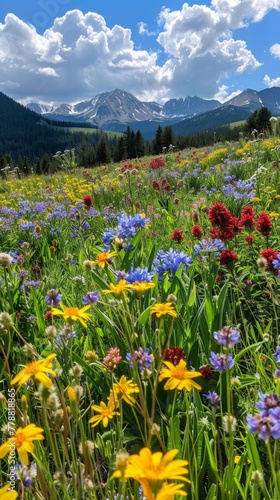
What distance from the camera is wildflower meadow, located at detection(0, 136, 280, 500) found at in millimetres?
829

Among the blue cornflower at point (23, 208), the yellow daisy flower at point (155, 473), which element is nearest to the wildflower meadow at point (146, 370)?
the yellow daisy flower at point (155, 473)

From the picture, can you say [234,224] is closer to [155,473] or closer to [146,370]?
[146,370]

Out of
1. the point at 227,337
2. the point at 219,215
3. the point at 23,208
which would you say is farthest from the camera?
the point at 23,208

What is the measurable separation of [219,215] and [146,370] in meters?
1.36


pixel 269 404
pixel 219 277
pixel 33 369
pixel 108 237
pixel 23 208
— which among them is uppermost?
pixel 23 208

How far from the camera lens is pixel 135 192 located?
633 centimetres

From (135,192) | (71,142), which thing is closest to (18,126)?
(71,142)

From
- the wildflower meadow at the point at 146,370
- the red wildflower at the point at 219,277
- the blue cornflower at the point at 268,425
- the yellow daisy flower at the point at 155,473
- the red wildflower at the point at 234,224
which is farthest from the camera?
the red wildflower at the point at 219,277

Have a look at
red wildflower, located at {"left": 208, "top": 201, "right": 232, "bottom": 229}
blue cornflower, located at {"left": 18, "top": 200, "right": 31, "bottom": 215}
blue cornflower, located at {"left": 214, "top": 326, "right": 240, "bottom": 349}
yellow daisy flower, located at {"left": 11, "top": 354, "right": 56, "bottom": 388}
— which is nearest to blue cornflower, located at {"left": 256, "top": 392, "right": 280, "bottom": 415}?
blue cornflower, located at {"left": 214, "top": 326, "right": 240, "bottom": 349}

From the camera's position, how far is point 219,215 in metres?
2.13

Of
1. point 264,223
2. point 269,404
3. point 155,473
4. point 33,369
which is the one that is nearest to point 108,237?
point 264,223

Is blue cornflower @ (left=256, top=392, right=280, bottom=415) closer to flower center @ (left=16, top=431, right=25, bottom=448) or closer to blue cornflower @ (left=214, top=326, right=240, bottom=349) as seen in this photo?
blue cornflower @ (left=214, top=326, right=240, bottom=349)

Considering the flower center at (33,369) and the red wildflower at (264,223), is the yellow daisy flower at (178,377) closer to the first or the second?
the flower center at (33,369)

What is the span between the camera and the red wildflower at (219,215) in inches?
82.7
